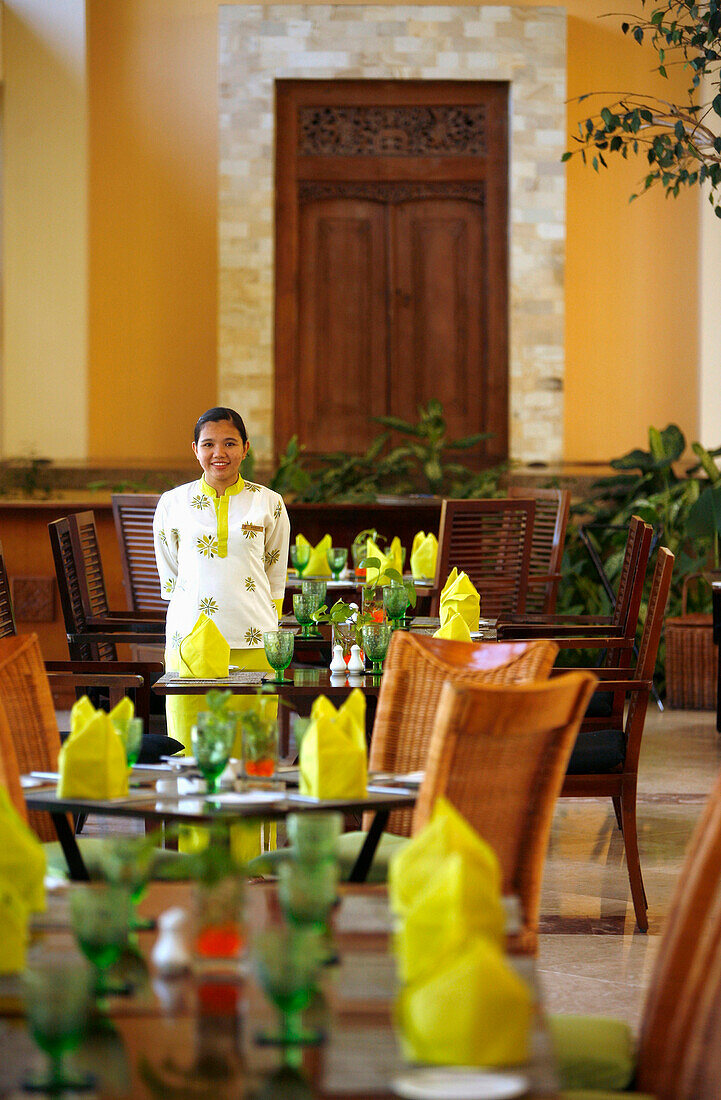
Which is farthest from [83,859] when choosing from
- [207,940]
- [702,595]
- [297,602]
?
[702,595]

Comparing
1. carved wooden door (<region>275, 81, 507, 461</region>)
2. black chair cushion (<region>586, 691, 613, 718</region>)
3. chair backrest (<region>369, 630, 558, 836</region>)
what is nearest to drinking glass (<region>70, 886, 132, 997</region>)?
chair backrest (<region>369, 630, 558, 836</region>)

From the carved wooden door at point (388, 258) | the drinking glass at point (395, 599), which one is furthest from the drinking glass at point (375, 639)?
the carved wooden door at point (388, 258)

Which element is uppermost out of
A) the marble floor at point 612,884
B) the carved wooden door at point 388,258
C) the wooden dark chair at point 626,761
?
the carved wooden door at point 388,258

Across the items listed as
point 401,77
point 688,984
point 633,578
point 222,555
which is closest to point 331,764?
point 688,984

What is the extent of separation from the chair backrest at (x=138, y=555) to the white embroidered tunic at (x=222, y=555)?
141 cm

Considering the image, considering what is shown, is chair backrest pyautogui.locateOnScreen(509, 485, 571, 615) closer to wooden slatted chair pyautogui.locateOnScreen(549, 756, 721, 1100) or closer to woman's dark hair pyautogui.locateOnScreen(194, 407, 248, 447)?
woman's dark hair pyautogui.locateOnScreen(194, 407, 248, 447)

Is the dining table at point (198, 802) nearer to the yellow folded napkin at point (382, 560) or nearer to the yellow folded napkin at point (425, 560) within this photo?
the yellow folded napkin at point (382, 560)

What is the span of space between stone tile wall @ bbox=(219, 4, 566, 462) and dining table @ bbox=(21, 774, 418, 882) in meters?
7.33

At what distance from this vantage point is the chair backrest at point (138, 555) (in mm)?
5680

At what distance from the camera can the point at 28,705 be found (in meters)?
2.86

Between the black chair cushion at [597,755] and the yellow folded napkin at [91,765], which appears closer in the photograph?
the yellow folded napkin at [91,765]

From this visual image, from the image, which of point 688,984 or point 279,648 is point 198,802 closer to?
point 688,984

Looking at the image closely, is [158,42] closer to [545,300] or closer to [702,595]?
[545,300]

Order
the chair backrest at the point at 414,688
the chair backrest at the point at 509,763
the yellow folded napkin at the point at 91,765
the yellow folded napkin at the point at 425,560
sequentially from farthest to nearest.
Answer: the yellow folded napkin at the point at 425,560 → the chair backrest at the point at 414,688 → the yellow folded napkin at the point at 91,765 → the chair backrest at the point at 509,763
